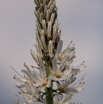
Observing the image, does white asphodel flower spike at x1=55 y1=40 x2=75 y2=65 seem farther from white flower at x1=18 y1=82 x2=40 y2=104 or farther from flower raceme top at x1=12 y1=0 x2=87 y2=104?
white flower at x1=18 y1=82 x2=40 y2=104

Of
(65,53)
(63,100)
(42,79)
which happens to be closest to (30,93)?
(42,79)

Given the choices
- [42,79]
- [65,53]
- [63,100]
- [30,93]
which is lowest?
[63,100]

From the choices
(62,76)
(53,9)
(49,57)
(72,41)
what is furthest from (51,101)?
(53,9)

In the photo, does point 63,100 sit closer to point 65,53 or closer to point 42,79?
point 42,79

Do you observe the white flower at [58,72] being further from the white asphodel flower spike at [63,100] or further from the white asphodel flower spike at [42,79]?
the white asphodel flower spike at [63,100]

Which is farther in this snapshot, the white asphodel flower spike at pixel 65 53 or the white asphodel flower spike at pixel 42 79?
the white asphodel flower spike at pixel 65 53

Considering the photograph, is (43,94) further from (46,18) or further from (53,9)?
(53,9)

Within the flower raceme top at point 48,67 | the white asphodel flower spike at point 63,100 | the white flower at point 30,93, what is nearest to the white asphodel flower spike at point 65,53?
the flower raceme top at point 48,67

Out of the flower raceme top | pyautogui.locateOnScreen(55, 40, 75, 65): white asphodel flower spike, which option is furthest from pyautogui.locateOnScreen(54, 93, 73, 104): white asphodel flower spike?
pyautogui.locateOnScreen(55, 40, 75, 65): white asphodel flower spike
